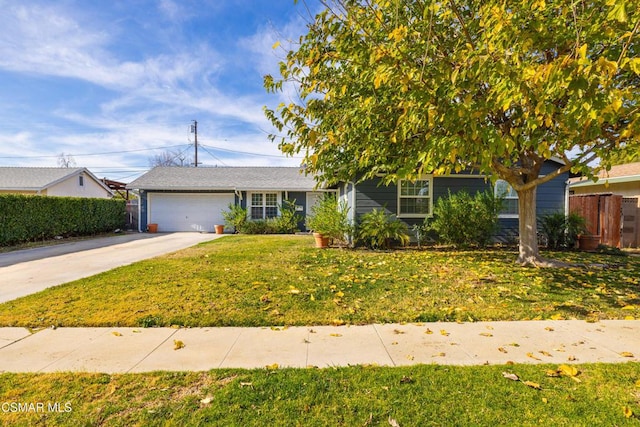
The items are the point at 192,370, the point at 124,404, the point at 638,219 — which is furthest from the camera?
the point at 638,219

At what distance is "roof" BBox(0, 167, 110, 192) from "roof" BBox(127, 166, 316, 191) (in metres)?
5.63

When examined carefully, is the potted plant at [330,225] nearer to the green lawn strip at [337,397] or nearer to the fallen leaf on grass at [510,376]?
the green lawn strip at [337,397]

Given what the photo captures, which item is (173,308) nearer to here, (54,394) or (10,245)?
(54,394)

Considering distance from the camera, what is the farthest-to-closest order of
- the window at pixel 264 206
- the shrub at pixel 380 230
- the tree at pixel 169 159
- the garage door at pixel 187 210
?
the tree at pixel 169 159 → the garage door at pixel 187 210 → the window at pixel 264 206 → the shrub at pixel 380 230

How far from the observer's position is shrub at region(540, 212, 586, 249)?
10.5 m

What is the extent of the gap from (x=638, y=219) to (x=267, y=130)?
13715 mm

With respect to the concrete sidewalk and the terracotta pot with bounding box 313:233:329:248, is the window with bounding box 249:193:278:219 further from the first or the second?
the concrete sidewalk

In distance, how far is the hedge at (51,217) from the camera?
450 inches

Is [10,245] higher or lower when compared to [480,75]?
lower

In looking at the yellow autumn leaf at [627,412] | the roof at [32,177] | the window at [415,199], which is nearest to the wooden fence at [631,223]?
the window at [415,199]

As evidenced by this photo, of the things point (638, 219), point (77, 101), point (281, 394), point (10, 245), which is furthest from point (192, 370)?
point (77, 101)

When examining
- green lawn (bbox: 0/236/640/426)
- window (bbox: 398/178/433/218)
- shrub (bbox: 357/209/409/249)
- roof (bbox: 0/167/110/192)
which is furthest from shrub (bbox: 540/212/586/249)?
roof (bbox: 0/167/110/192)

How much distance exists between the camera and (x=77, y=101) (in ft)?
50.3

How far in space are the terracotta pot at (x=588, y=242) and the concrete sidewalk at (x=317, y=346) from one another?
25.7ft
